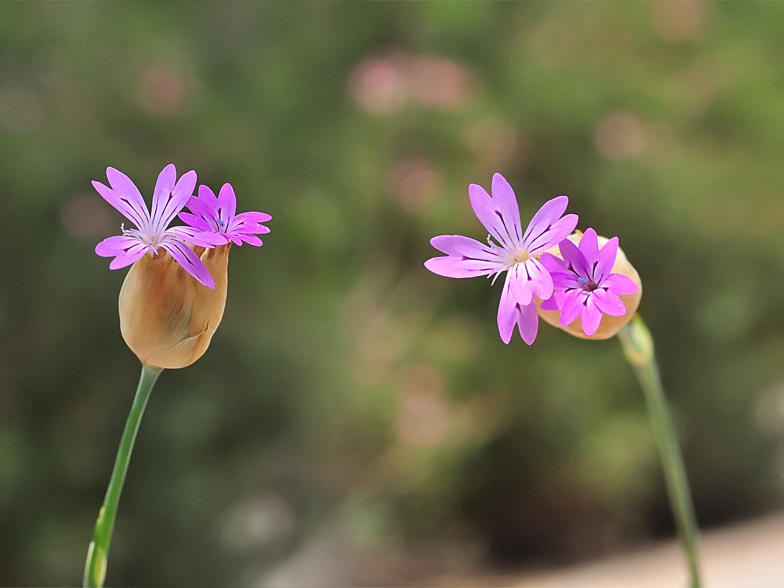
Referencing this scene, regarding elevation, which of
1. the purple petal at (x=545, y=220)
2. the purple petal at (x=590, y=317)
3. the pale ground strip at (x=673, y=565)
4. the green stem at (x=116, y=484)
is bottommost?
the green stem at (x=116, y=484)

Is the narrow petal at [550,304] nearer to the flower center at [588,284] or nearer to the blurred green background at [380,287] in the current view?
the flower center at [588,284]

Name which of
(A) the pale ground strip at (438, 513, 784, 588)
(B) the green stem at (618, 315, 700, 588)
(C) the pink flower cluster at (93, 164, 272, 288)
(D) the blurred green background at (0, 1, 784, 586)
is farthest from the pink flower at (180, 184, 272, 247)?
(A) the pale ground strip at (438, 513, 784, 588)

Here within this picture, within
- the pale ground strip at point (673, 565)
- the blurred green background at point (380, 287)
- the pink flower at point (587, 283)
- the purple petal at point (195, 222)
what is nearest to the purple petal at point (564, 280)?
the pink flower at point (587, 283)

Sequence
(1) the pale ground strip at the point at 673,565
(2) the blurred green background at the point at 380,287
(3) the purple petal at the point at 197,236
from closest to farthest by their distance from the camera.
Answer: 1. (3) the purple petal at the point at 197,236
2. (2) the blurred green background at the point at 380,287
3. (1) the pale ground strip at the point at 673,565

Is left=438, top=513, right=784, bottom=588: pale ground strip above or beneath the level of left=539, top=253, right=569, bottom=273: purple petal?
above

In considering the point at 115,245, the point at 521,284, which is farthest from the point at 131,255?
the point at 521,284

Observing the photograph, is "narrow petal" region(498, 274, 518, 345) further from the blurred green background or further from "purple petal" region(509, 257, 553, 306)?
the blurred green background

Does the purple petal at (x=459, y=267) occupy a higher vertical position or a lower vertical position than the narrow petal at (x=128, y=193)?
lower
